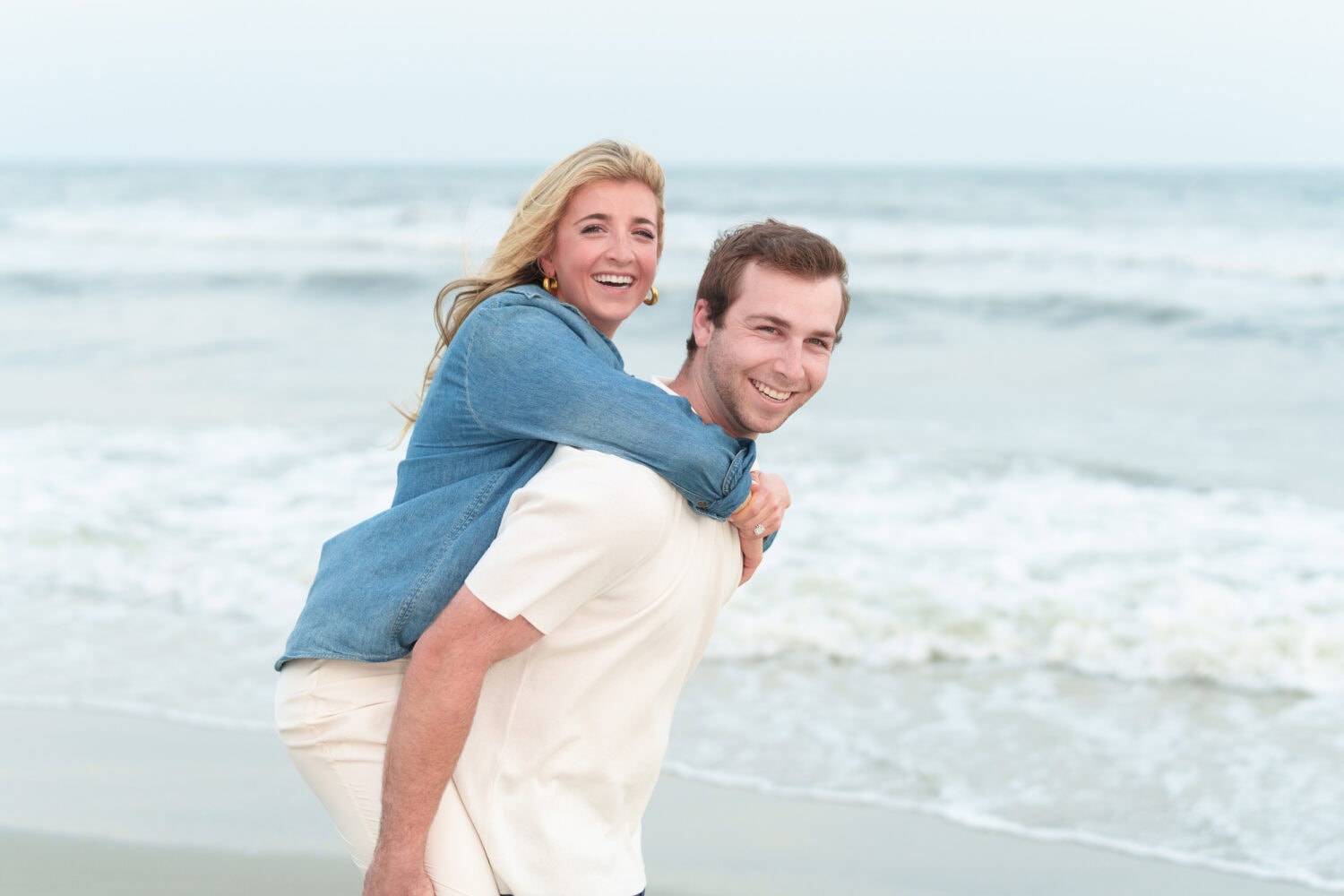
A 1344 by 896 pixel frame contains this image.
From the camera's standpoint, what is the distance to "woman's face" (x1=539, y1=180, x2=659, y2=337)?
2510 millimetres

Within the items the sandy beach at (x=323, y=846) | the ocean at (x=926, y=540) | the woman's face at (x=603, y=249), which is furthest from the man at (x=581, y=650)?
the sandy beach at (x=323, y=846)

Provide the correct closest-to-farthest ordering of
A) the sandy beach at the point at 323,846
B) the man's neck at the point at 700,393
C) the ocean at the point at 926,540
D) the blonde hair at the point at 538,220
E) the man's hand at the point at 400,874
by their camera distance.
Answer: the man's hand at the point at 400,874, the man's neck at the point at 700,393, the blonde hair at the point at 538,220, the sandy beach at the point at 323,846, the ocean at the point at 926,540

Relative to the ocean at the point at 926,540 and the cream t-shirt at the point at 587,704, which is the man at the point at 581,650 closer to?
the cream t-shirt at the point at 587,704

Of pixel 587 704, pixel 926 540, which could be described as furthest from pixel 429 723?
pixel 926 540

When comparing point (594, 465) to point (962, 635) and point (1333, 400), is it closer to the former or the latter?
point (962, 635)

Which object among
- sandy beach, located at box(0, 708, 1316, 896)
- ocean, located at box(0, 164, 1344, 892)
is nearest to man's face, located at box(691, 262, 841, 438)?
ocean, located at box(0, 164, 1344, 892)

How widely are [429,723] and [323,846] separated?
217cm

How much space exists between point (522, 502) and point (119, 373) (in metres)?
12.6

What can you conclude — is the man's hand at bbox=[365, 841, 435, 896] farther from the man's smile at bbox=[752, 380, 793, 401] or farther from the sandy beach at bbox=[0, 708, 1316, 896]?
the sandy beach at bbox=[0, 708, 1316, 896]

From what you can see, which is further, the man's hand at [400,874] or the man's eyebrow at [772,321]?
the man's eyebrow at [772,321]

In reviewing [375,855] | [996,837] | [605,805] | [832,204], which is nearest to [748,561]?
[605,805]

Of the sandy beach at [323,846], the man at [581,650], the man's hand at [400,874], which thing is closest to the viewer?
the man at [581,650]

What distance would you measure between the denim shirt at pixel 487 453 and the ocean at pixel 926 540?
1056 mm

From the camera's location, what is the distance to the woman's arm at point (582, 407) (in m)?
1.97
